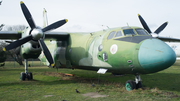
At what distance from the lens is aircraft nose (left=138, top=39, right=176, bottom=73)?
239 inches

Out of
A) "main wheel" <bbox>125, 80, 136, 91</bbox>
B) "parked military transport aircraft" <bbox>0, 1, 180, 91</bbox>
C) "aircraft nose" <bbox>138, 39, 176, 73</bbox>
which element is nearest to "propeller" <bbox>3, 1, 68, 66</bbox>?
"parked military transport aircraft" <bbox>0, 1, 180, 91</bbox>

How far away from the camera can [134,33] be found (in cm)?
769

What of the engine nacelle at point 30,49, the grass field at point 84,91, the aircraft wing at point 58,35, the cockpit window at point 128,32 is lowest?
the grass field at point 84,91

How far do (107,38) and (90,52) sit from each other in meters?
1.44

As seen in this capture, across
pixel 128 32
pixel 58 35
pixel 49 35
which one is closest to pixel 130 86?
pixel 128 32

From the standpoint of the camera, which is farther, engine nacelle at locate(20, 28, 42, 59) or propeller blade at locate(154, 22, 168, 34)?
propeller blade at locate(154, 22, 168, 34)

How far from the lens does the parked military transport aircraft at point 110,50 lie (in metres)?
6.34

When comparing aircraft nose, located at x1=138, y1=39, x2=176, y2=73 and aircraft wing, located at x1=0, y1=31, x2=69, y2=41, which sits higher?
aircraft wing, located at x1=0, y1=31, x2=69, y2=41

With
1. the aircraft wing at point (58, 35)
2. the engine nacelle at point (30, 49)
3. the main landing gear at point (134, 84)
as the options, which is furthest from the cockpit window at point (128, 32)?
the engine nacelle at point (30, 49)

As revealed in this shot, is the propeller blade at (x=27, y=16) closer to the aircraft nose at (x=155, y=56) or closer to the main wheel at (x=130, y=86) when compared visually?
the main wheel at (x=130, y=86)

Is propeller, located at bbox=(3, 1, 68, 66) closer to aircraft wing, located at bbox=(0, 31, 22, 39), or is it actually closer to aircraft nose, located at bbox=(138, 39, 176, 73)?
aircraft wing, located at bbox=(0, 31, 22, 39)

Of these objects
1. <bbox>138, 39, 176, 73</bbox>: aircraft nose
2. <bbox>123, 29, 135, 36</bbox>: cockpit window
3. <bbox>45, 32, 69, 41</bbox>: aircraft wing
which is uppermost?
<bbox>45, 32, 69, 41</bbox>: aircraft wing

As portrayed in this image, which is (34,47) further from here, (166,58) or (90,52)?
(166,58)

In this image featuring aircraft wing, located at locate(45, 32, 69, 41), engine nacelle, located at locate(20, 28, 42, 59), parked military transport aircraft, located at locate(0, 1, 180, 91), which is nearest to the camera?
parked military transport aircraft, located at locate(0, 1, 180, 91)
